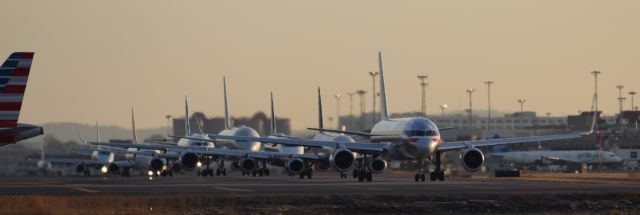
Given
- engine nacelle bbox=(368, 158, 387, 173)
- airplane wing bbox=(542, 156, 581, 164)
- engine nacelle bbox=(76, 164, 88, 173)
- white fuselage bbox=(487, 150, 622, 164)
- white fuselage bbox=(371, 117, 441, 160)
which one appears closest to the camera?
white fuselage bbox=(371, 117, 441, 160)

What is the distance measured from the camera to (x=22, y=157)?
14975 cm

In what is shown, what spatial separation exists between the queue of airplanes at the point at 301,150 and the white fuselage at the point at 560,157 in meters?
51.2

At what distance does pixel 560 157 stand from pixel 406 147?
4222 inches

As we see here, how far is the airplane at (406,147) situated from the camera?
76.1 metres

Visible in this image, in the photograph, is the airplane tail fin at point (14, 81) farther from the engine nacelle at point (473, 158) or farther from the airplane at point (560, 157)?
the airplane at point (560, 157)

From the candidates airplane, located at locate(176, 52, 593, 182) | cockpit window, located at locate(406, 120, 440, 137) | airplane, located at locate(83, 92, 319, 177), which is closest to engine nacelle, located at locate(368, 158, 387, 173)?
airplane, located at locate(176, 52, 593, 182)

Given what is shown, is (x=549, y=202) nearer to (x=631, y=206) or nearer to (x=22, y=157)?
(x=631, y=206)

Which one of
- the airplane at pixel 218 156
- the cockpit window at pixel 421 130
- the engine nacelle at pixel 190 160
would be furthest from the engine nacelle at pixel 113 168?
the cockpit window at pixel 421 130

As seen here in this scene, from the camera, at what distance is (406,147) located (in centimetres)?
7700

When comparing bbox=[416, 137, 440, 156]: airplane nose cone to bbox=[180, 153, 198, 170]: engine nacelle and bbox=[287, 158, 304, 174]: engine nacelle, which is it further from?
bbox=[180, 153, 198, 170]: engine nacelle

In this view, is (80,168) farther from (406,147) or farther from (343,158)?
(406,147)

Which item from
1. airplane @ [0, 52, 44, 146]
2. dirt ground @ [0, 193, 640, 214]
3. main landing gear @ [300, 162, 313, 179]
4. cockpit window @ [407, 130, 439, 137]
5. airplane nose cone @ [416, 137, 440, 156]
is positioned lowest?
main landing gear @ [300, 162, 313, 179]

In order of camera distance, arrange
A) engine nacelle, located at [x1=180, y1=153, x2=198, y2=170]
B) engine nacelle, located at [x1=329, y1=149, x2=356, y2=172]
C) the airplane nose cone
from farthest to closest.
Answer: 1. engine nacelle, located at [x1=180, y1=153, x2=198, y2=170]
2. engine nacelle, located at [x1=329, y1=149, x2=356, y2=172]
3. the airplane nose cone

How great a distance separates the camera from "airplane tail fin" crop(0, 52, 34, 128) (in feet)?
154
